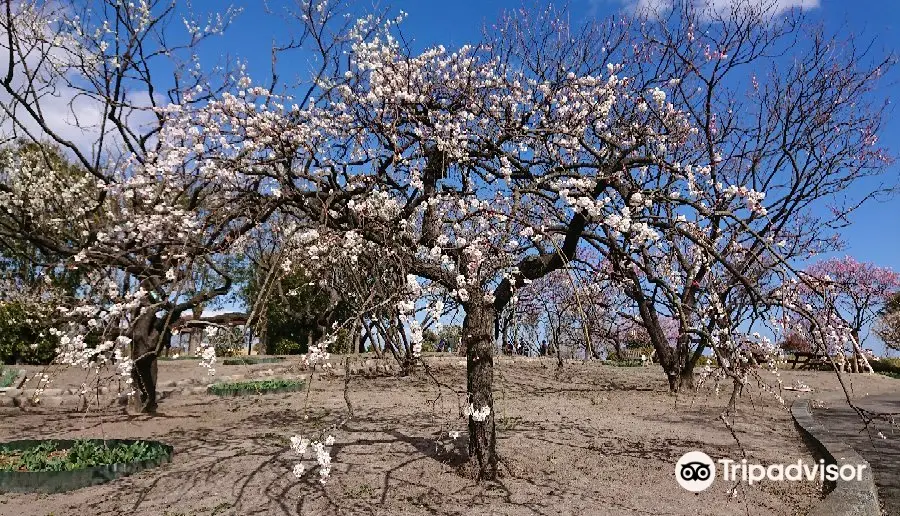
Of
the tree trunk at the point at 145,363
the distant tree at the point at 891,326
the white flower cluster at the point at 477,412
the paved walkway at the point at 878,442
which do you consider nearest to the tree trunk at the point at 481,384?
the white flower cluster at the point at 477,412

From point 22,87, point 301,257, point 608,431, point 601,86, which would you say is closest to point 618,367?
point 608,431

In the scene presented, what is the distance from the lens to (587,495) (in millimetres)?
4844

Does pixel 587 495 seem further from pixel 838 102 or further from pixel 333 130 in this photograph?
pixel 838 102

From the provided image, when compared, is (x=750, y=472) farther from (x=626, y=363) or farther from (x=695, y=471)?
(x=626, y=363)

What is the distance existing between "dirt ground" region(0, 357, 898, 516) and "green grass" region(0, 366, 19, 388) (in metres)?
2.34

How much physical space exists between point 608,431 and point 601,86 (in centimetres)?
417

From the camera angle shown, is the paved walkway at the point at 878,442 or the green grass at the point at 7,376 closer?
the paved walkway at the point at 878,442

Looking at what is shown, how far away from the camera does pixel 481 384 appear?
17.1 feet

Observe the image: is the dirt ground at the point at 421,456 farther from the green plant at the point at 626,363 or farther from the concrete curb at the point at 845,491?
the green plant at the point at 626,363

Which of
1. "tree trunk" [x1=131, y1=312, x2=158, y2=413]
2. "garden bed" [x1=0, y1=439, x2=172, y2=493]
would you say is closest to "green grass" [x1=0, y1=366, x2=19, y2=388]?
"tree trunk" [x1=131, y1=312, x2=158, y2=413]

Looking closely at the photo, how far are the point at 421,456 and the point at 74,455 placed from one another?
3462mm

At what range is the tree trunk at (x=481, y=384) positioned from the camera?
17.0 ft

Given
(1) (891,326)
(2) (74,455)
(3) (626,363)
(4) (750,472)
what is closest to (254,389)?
(2) (74,455)

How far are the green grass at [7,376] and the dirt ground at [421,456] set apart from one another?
2343 millimetres
